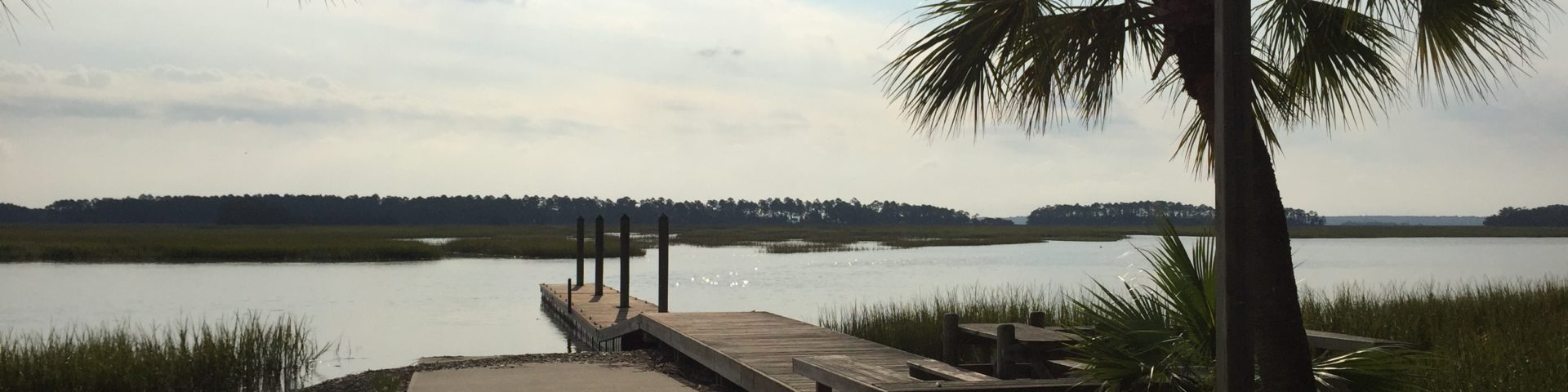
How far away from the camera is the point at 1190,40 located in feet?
20.9

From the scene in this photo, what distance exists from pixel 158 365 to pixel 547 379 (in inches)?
141

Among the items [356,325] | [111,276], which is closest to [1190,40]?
[356,325]

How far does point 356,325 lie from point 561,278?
44.0 feet

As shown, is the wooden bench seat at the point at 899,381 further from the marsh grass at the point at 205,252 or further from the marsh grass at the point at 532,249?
the marsh grass at the point at 532,249

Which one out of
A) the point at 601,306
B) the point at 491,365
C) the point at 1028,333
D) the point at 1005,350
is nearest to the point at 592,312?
the point at 601,306

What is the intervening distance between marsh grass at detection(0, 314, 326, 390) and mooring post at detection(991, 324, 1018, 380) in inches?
296

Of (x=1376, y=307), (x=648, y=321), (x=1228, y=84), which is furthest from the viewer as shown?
(x=1376, y=307)

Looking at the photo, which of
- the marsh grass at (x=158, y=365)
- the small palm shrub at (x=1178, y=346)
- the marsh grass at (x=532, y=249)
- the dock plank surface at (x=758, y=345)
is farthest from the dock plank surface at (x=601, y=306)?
the marsh grass at (x=532, y=249)

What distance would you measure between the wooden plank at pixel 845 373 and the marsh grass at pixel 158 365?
672 centimetres

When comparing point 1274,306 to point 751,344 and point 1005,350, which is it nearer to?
point 1005,350

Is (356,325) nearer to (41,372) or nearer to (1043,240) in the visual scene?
(41,372)

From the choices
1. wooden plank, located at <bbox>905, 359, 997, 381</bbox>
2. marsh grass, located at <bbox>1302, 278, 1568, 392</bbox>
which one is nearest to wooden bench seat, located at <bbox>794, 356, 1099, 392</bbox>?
wooden plank, located at <bbox>905, 359, 997, 381</bbox>

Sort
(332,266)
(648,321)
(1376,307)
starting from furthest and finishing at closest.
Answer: (332,266) < (1376,307) < (648,321)

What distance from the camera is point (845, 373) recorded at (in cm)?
653
